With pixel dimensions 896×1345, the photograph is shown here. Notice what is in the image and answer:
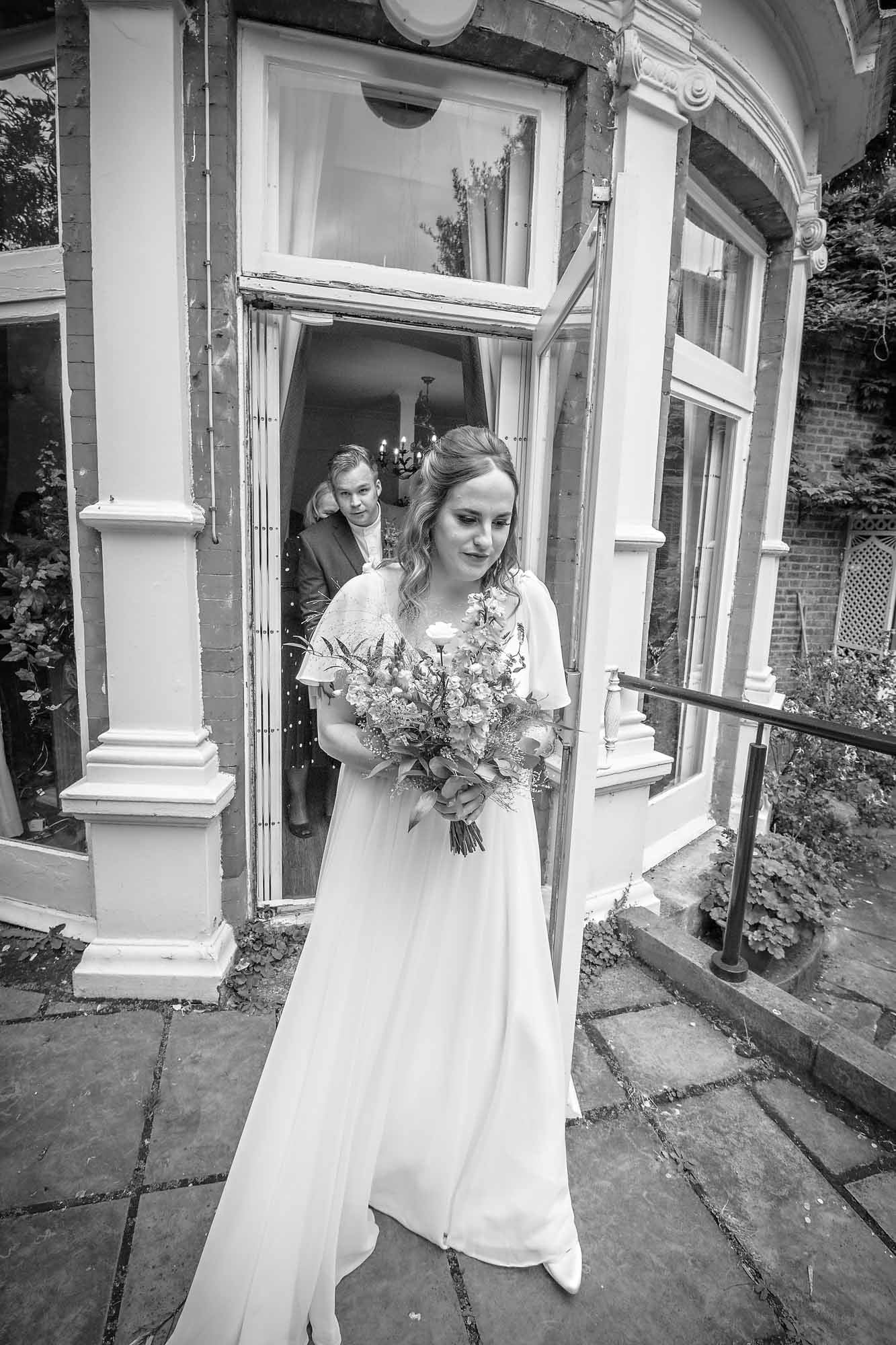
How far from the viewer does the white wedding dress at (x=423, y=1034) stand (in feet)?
5.32

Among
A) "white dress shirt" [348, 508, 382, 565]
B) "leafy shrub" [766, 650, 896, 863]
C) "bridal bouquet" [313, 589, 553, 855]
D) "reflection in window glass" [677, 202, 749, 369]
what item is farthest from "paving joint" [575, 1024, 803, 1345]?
"reflection in window glass" [677, 202, 749, 369]

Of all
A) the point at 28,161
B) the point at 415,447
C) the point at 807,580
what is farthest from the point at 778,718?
the point at 807,580

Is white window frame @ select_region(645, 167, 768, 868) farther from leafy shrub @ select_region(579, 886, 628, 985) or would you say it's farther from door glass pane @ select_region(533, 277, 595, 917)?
door glass pane @ select_region(533, 277, 595, 917)

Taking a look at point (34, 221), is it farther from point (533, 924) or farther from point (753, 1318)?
point (753, 1318)

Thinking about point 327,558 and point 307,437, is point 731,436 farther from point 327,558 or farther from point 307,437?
point 327,558

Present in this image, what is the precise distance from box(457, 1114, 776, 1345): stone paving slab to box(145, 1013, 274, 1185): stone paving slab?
808 mm

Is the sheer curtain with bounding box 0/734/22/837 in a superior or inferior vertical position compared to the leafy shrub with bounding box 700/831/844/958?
superior

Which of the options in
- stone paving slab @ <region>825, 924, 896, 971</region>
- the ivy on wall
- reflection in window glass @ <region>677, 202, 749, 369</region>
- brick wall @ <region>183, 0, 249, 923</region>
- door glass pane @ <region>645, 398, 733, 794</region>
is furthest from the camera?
the ivy on wall

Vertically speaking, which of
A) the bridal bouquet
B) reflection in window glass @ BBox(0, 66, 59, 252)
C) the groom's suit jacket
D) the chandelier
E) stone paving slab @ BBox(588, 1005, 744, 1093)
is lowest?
stone paving slab @ BBox(588, 1005, 744, 1093)

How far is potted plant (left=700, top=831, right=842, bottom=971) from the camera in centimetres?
327

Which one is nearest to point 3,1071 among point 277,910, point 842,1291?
point 277,910

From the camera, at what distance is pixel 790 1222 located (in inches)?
73.1

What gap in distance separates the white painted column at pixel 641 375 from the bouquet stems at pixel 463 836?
1479 millimetres

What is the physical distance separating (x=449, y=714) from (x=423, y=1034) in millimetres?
936
